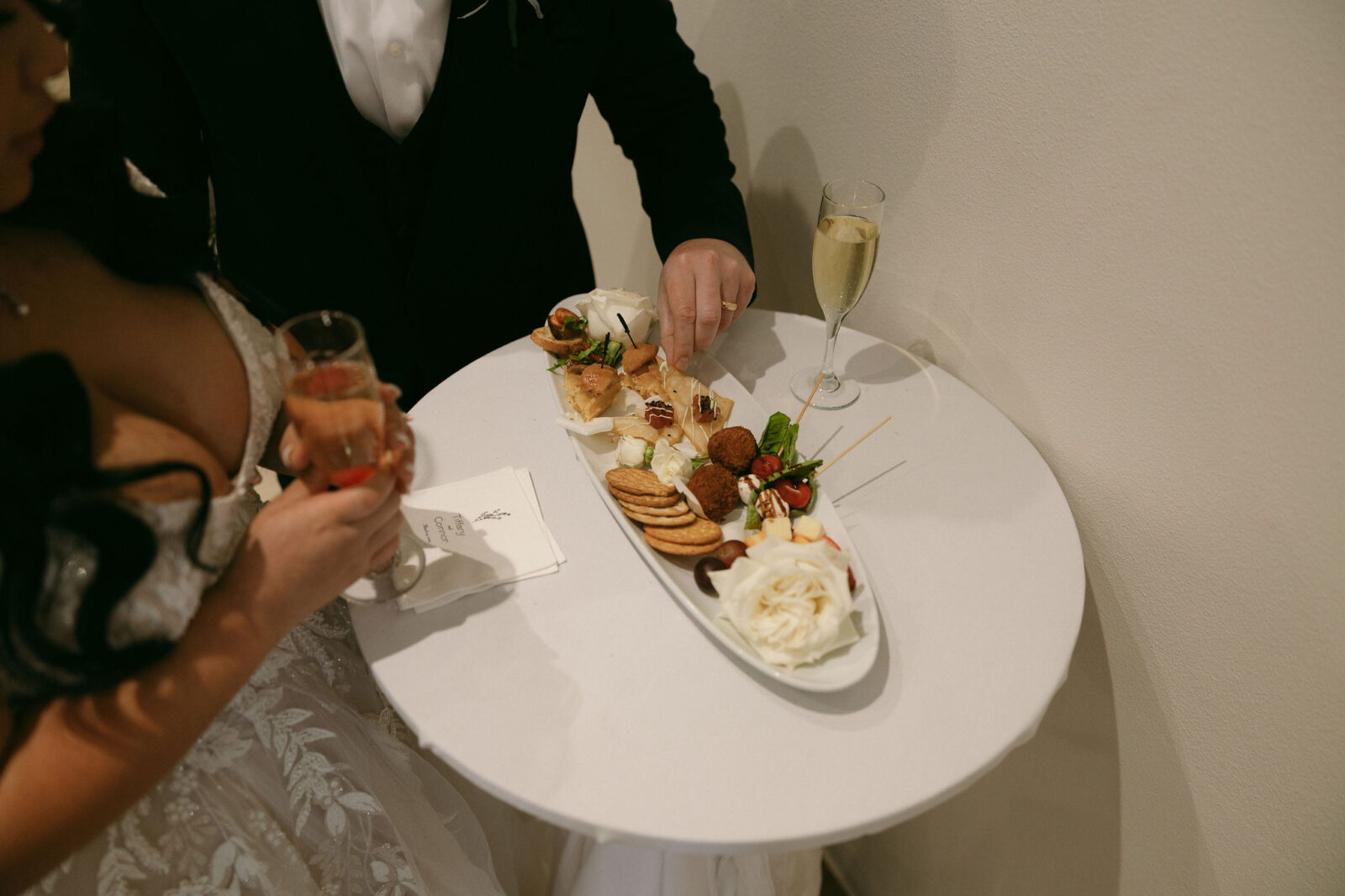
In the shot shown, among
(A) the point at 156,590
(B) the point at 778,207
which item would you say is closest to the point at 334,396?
(A) the point at 156,590

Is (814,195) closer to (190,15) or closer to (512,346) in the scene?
(512,346)

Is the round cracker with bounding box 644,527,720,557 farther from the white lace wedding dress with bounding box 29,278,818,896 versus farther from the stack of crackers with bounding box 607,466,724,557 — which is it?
the white lace wedding dress with bounding box 29,278,818,896

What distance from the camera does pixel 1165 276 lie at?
3.17 ft

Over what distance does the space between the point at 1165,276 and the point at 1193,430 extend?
8.0 inches

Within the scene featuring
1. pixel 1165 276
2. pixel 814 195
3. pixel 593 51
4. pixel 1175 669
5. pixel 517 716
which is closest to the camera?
pixel 517 716

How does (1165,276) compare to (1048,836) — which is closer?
(1165,276)

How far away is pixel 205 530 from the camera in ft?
2.41

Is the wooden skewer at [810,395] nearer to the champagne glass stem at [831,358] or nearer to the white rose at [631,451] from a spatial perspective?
the champagne glass stem at [831,358]

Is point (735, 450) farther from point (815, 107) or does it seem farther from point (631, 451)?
point (815, 107)

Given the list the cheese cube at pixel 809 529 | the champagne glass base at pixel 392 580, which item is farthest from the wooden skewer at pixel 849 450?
the champagne glass base at pixel 392 580

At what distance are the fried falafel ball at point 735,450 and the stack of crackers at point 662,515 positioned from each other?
0.09m

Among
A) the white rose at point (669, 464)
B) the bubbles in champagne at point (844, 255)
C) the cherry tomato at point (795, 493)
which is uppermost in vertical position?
the bubbles in champagne at point (844, 255)

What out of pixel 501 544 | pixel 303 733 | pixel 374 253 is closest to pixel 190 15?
pixel 374 253

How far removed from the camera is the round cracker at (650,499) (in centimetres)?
102
